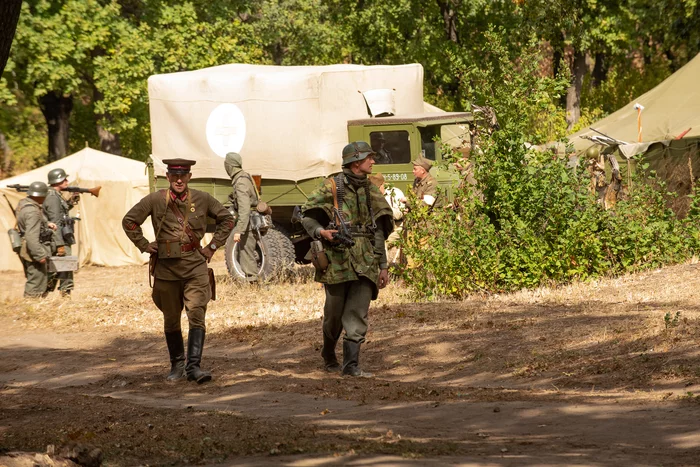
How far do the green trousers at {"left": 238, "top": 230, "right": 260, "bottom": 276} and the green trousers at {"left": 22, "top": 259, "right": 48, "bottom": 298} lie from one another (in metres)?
2.74

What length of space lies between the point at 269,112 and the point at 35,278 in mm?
4100

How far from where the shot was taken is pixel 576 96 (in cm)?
3516

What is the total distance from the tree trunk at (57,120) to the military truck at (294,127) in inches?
503

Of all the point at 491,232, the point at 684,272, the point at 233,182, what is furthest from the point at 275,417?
the point at 233,182

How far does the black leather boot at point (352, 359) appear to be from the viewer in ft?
29.8

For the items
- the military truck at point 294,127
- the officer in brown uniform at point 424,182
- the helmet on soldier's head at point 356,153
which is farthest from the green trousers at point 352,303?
the military truck at point 294,127

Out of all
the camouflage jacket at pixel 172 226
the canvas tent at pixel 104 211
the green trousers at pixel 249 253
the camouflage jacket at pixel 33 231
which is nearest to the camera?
the camouflage jacket at pixel 172 226

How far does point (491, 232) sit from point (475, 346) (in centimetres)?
284

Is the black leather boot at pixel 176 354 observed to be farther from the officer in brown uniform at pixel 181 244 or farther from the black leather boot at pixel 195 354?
the black leather boot at pixel 195 354

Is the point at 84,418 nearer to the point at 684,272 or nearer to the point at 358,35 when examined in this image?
the point at 684,272

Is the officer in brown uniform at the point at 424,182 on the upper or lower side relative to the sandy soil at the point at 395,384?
upper

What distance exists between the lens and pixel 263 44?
3384 centimetres

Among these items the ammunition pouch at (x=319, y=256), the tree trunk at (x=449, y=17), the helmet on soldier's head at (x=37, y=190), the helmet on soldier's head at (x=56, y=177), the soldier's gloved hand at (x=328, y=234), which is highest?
the tree trunk at (x=449, y=17)

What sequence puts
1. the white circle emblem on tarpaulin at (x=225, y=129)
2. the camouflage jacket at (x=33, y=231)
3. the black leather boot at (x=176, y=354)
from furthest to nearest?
the white circle emblem on tarpaulin at (x=225, y=129) < the camouflage jacket at (x=33, y=231) < the black leather boot at (x=176, y=354)
